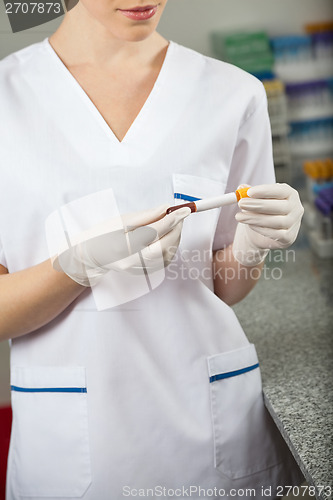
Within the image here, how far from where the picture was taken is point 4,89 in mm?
595

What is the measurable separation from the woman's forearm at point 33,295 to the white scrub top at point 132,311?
24mm

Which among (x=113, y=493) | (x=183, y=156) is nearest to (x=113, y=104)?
(x=183, y=156)

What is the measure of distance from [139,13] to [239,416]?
0.40 m

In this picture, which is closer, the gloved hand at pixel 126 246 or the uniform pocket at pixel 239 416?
the gloved hand at pixel 126 246

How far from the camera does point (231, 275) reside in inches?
26.3

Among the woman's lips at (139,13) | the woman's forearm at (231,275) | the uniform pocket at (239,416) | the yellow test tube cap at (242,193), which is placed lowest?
the uniform pocket at (239,416)

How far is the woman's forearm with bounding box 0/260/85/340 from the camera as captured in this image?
1.86 feet

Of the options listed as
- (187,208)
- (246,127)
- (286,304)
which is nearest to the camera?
(187,208)

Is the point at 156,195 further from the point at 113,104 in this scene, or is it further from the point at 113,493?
the point at 113,493

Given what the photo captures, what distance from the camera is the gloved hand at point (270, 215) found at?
54 centimetres

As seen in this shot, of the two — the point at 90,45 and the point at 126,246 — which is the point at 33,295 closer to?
the point at 126,246

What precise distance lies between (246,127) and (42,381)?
0.32 meters
